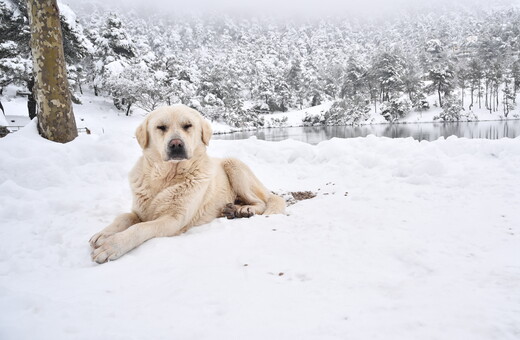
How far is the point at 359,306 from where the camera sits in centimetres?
134

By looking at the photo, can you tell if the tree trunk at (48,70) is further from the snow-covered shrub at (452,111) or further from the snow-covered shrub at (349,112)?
the snow-covered shrub at (349,112)

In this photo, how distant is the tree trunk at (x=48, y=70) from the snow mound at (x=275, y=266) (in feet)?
3.34

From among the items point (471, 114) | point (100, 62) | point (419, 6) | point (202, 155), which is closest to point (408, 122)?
point (471, 114)

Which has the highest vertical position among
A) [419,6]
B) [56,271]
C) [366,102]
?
[419,6]

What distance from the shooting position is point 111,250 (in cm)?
212

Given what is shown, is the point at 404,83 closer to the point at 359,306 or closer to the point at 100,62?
the point at 100,62

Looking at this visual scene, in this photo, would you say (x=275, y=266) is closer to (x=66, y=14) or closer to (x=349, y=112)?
(x=66, y=14)

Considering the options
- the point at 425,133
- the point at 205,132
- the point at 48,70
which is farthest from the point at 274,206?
the point at 425,133

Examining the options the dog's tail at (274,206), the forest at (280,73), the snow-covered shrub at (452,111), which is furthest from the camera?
the snow-covered shrub at (452,111)

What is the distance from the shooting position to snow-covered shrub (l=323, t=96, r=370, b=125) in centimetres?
A: 4759

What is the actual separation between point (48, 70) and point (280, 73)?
66657 millimetres

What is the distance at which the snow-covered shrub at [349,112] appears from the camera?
47.6 m

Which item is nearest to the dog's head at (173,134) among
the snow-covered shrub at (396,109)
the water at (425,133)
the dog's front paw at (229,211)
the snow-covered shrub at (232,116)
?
the dog's front paw at (229,211)

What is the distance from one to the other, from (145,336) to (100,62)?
38.8m
